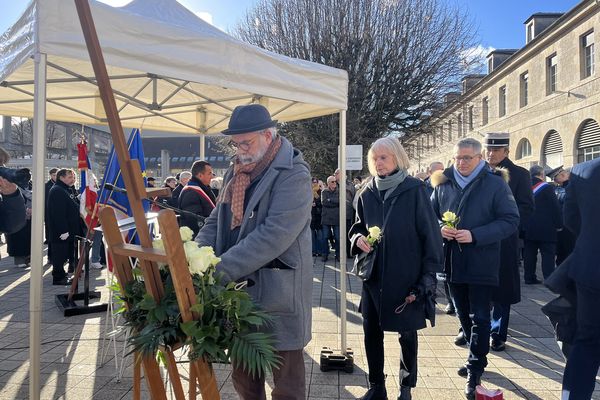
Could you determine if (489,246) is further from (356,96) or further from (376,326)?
(356,96)

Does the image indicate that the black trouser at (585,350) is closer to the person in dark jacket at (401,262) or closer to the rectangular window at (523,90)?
the person in dark jacket at (401,262)

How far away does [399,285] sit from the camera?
9.28 ft

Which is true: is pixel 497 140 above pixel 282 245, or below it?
above

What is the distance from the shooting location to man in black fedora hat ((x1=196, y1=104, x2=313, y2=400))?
2.01 meters

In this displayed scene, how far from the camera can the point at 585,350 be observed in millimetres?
2385

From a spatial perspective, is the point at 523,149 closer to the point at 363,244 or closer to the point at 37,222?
the point at 363,244

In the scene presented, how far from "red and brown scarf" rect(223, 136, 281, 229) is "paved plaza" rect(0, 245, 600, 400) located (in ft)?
5.70

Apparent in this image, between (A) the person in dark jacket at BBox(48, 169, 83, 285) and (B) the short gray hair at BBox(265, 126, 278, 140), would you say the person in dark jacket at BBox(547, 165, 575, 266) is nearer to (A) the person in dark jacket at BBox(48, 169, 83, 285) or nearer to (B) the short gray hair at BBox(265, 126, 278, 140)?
(B) the short gray hair at BBox(265, 126, 278, 140)

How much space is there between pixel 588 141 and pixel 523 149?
6.76m

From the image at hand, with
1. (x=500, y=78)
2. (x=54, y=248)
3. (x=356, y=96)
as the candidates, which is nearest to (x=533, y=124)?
(x=500, y=78)

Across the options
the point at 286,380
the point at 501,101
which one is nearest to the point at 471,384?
the point at 286,380

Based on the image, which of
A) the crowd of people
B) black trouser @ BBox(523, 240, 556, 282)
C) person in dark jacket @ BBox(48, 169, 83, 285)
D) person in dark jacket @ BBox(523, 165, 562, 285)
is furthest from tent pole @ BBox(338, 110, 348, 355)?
person in dark jacket @ BBox(48, 169, 83, 285)

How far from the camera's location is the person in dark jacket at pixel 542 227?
6992 millimetres

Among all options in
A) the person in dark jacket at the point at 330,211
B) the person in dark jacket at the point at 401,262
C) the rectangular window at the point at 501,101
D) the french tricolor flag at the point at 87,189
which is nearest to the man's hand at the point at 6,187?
the french tricolor flag at the point at 87,189
